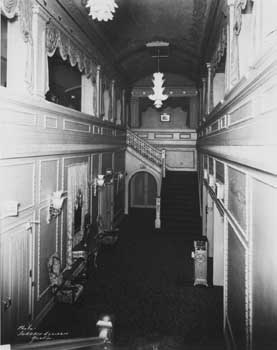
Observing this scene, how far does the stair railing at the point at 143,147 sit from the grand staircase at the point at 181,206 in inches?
42.2

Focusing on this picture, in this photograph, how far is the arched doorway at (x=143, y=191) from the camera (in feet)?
58.8

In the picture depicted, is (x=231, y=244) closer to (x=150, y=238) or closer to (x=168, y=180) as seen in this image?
(x=150, y=238)

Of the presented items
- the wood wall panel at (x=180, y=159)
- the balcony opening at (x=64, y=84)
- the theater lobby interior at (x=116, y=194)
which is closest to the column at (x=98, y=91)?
the theater lobby interior at (x=116, y=194)

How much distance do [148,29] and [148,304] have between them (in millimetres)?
7620

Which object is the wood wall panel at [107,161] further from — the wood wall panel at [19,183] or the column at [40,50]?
the wood wall panel at [19,183]

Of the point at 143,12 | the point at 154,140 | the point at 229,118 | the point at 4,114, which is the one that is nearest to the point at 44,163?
the point at 4,114

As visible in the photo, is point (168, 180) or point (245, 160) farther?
point (168, 180)

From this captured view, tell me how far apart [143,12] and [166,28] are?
1.40 meters

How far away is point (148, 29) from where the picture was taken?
9984 millimetres

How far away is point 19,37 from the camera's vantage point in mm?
5254

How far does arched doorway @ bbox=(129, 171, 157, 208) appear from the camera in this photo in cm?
1792

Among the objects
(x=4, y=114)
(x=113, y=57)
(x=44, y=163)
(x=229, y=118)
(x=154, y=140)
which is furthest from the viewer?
(x=154, y=140)

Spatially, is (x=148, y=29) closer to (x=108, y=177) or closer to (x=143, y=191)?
(x=108, y=177)

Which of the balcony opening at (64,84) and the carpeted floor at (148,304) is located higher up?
the balcony opening at (64,84)
